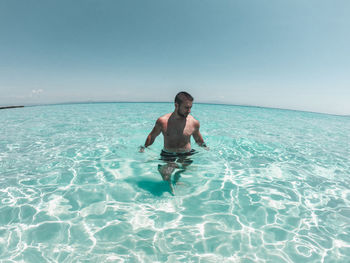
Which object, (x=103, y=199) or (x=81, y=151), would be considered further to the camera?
(x=81, y=151)

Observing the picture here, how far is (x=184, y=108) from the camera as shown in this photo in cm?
361

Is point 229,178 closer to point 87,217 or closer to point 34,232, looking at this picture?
point 87,217

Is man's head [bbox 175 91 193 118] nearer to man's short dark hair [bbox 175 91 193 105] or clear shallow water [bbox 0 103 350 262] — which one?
man's short dark hair [bbox 175 91 193 105]

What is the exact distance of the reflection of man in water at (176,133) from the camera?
361cm

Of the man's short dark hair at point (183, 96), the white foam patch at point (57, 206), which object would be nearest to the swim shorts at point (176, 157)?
the man's short dark hair at point (183, 96)

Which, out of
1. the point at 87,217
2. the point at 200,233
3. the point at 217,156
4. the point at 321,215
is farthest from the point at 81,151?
the point at 321,215

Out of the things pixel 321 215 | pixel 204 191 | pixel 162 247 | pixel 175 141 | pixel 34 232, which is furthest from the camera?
pixel 175 141

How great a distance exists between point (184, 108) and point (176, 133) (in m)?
0.65

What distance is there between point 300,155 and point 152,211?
6.47 meters

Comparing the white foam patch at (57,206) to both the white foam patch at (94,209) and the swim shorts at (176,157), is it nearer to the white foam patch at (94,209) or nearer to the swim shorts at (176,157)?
the white foam patch at (94,209)

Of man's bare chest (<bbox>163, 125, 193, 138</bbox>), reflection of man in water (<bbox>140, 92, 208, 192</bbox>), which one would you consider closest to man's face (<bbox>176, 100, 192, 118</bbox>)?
reflection of man in water (<bbox>140, 92, 208, 192</bbox>)

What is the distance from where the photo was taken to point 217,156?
6105mm

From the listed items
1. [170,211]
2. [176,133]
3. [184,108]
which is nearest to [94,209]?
[170,211]

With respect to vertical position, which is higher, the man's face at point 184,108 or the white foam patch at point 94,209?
the man's face at point 184,108
